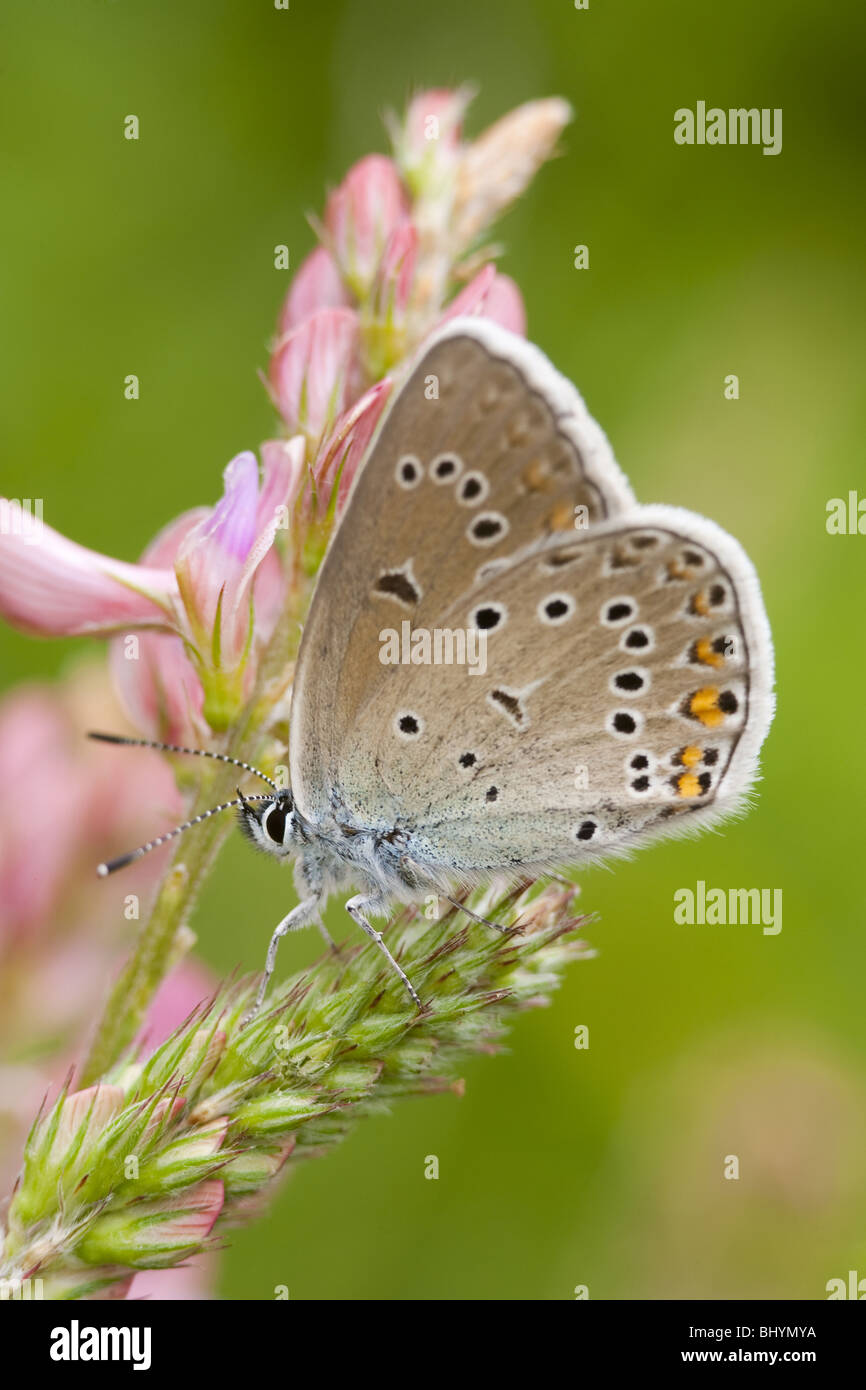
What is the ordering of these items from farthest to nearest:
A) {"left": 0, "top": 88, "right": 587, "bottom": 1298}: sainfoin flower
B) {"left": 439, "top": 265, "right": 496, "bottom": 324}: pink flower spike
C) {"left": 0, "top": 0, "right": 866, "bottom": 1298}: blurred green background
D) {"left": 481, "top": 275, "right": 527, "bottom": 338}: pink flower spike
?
{"left": 0, "top": 0, "right": 866, "bottom": 1298}: blurred green background, {"left": 481, "top": 275, "right": 527, "bottom": 338}: pink flower spike, {"left": 439, "top": 265, "right": 496, "bottom": 324}: pink flower spike, {"left": 0, "top": 88, "right": 587, "bottom": 1298}: sainfoin flower

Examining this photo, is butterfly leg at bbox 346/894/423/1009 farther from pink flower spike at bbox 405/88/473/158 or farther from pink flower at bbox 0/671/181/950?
pink flower spike at bbox 405/88/473/158

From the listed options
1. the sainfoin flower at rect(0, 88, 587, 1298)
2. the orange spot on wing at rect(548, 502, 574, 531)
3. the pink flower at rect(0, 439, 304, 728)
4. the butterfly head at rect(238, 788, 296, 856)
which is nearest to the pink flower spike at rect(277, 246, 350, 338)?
the sainfoin flower at rect(0, 88, 587, 1298)

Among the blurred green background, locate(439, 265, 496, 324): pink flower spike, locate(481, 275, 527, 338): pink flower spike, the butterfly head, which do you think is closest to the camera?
locate(439, 265, 496, 324): pink flower spike


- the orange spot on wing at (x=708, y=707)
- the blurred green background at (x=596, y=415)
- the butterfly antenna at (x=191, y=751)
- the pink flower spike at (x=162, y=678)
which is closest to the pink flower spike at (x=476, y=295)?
the pink flower spike at (x=162, y=678)

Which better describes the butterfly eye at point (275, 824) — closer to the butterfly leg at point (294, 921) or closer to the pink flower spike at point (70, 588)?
the butterfly leg at point (294, 921)

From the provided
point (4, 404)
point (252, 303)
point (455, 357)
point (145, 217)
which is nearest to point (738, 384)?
point (252, 303)

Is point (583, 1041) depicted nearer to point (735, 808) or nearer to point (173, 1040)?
point (735, 808)

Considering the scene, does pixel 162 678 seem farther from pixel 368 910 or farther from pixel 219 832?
pixel 368 910
